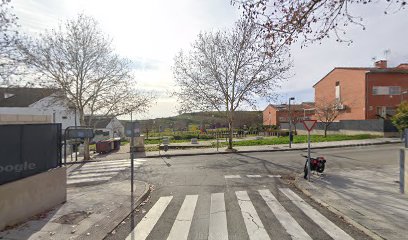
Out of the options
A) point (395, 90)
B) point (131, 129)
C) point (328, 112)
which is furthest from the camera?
point (328, 112)

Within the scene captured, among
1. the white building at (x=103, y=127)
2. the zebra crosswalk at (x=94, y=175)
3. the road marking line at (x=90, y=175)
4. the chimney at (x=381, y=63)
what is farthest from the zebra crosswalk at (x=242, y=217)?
the chimney at (x=381, y=63)

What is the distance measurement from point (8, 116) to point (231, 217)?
6.35 meters

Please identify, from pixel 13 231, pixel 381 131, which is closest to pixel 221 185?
pixel 13 231

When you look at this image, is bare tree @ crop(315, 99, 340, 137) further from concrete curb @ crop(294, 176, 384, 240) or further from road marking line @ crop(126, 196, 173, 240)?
road marking line @ crop(126, 196, 173, 240)

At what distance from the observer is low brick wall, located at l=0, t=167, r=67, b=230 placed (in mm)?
6113

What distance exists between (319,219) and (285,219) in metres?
0.79

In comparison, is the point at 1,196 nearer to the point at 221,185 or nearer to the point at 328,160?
the point at 221,185

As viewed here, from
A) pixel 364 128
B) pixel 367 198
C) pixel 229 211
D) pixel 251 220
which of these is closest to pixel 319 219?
pixel 251 220

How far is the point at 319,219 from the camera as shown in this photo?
6.55m

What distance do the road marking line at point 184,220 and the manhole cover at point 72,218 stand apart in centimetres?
234

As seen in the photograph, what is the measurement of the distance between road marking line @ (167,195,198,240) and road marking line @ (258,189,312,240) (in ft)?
6.86

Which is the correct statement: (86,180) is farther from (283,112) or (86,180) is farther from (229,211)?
(283,112)

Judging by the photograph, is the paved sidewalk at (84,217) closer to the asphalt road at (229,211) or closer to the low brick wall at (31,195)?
the low brick wall at (31,195)

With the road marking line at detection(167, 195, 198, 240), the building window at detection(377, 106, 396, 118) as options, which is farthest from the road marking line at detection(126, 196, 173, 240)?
the building window at detection(377, 106, 396, 118)
